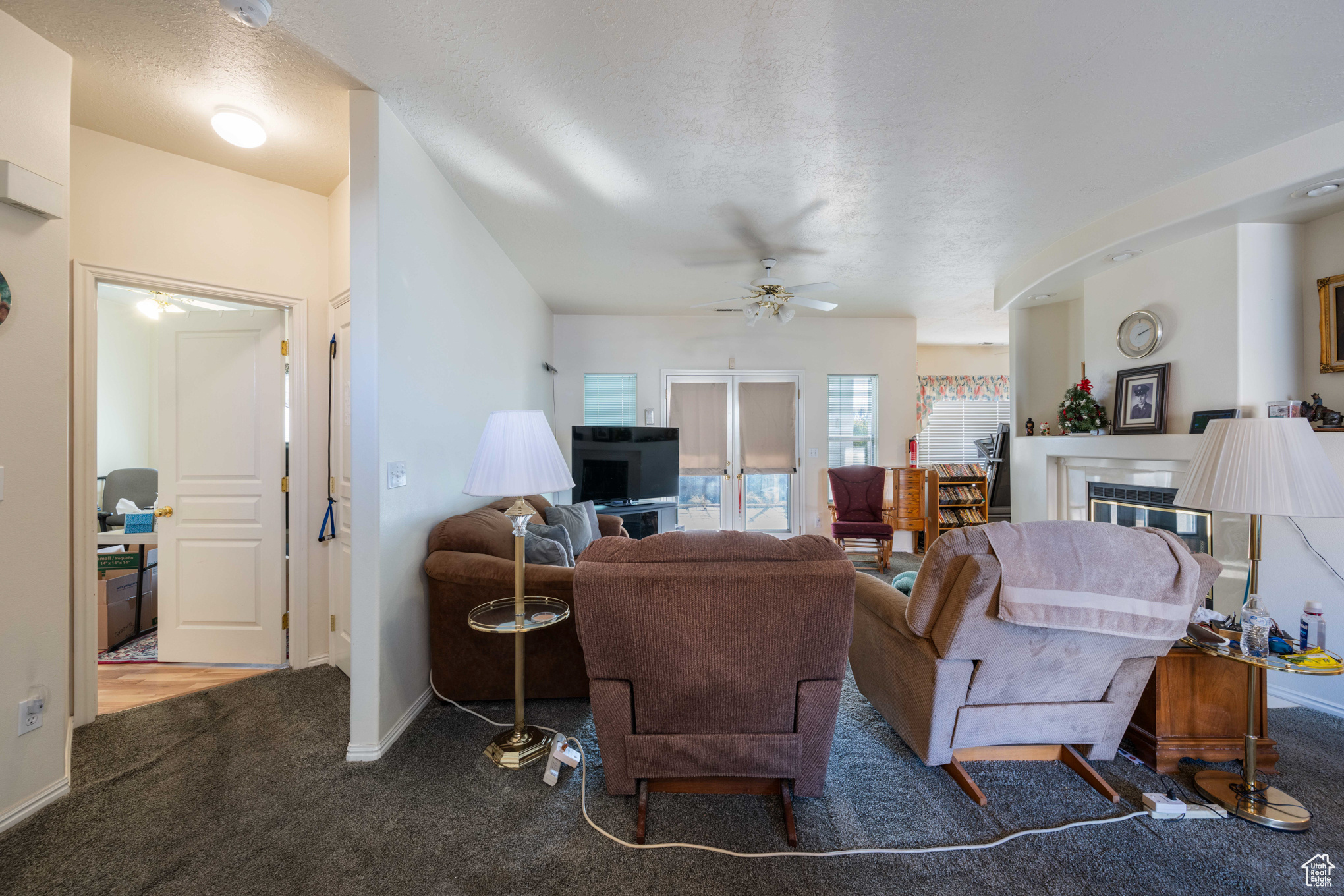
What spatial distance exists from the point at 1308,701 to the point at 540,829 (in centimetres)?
363

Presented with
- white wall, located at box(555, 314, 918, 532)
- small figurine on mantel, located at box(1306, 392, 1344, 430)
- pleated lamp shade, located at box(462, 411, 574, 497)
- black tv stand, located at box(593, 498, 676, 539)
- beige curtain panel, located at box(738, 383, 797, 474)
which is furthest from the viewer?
beige curtain panel, located at box(738, 383, 797, 474)

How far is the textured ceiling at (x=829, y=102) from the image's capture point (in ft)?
5.51

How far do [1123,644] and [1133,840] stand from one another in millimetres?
575

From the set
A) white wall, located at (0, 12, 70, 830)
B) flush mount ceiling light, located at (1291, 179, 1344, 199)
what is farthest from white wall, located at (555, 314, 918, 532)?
white wall, located at (0, 12, 70, 830)

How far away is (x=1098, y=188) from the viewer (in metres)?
2.84

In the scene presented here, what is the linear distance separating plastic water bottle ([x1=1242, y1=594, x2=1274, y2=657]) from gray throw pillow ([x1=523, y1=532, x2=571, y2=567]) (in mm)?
2568

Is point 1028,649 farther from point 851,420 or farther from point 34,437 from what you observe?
point 851,420

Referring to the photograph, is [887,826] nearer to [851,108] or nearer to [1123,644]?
[1123,644]

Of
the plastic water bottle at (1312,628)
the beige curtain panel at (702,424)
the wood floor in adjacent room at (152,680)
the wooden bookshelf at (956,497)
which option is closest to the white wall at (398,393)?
the wood floor in adjacent room at (152,680)

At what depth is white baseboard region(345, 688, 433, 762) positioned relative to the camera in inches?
78.1

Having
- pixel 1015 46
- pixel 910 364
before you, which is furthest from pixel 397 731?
pixel 910 364

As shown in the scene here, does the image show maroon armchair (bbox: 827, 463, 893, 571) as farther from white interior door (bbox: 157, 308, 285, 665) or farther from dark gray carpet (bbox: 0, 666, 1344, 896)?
white interior door (bbox: 157, 308, 285, 665)

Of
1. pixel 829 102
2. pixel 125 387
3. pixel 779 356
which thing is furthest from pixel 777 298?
pixel 125 387

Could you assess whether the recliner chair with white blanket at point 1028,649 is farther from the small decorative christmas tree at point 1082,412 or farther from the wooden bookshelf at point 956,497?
the wooden bookshelf at point 956,497
